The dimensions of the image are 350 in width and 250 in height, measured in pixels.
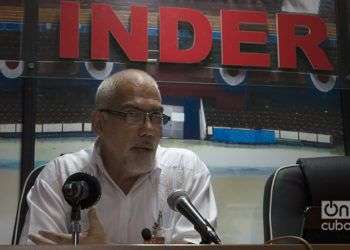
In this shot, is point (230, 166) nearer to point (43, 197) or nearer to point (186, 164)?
point (186, 164)

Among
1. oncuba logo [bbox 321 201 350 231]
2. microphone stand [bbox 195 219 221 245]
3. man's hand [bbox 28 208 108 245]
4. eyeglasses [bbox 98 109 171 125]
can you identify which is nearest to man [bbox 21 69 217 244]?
eyeglasses [bbox 98 109 171 125]

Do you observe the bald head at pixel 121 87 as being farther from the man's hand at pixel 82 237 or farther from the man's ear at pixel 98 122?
the man's hand at pixel 82 237

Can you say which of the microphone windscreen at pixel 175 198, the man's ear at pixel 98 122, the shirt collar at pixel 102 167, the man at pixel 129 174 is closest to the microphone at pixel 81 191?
the microphone windscreen at pixel 175 198

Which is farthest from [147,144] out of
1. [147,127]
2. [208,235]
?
[208,235]

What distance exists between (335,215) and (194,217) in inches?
25.0

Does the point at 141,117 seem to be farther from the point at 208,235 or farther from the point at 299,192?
the point at 208,235

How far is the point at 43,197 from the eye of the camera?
1846 millimetres

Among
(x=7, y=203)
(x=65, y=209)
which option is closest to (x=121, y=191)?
(x=65, y=209)

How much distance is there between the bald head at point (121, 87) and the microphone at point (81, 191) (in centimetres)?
76

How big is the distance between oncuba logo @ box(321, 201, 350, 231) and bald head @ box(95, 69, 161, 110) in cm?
74

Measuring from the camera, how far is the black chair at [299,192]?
1832 millimetres

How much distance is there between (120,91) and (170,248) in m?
1.22

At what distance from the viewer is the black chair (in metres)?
1.83

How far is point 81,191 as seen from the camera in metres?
1.28
